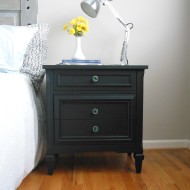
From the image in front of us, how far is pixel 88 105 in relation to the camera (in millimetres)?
1556

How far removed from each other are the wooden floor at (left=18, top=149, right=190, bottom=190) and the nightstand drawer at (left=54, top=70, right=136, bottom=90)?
0.52m

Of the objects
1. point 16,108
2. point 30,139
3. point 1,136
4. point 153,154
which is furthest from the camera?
point 153,154

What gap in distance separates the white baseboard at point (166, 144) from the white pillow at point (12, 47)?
3.83 ft

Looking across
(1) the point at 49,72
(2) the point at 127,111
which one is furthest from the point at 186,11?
(1) the point at 49,72

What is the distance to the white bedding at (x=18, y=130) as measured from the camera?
1.08 m

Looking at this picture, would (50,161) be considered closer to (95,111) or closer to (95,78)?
(95,111)

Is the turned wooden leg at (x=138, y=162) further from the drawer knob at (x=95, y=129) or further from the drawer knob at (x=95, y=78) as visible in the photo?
the drawer knob at (x=95, y=78)

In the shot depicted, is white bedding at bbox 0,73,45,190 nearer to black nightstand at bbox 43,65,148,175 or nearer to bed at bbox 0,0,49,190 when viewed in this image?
bed at bbox 0,0,49,190

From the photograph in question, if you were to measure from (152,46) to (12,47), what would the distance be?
1075mm

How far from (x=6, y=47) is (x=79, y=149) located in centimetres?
75

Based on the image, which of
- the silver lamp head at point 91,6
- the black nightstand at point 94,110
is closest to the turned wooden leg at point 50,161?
the black nightstand at point 94,110

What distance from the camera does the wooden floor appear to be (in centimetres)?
140

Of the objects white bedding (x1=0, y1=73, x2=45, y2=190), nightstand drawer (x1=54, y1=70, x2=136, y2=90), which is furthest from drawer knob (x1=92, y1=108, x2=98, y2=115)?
white bedding (x1=0, y1=73, x2=45, y2=190)

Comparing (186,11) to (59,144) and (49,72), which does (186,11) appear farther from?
(59,144)
